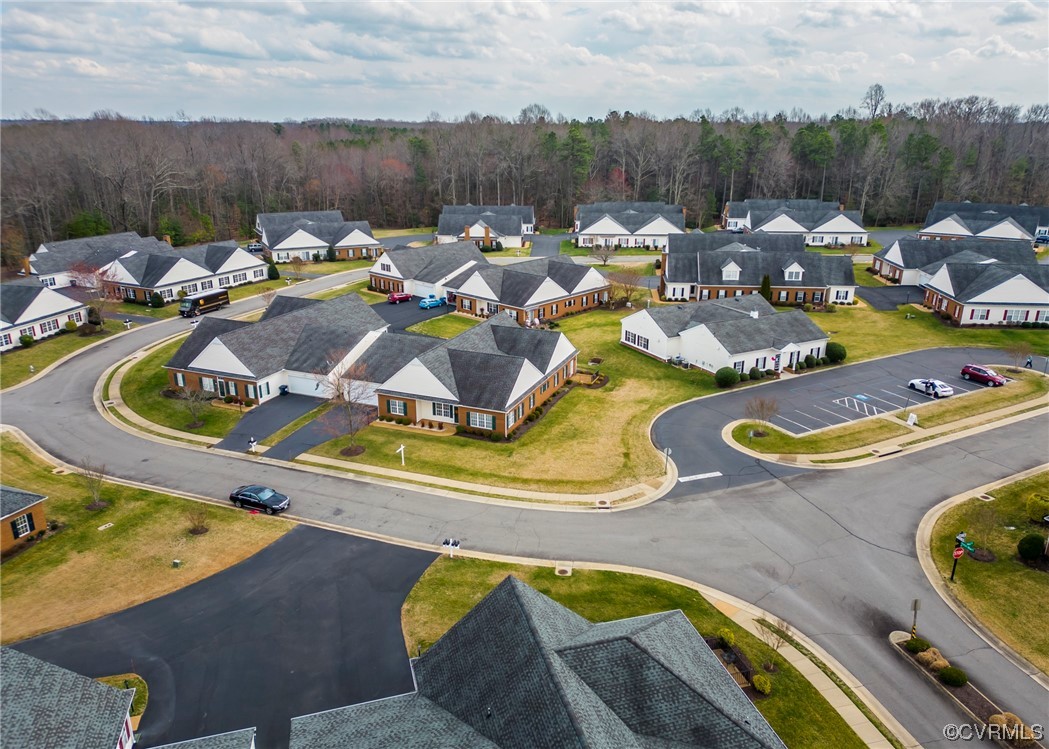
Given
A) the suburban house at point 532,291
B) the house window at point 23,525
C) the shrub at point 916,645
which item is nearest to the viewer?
the shrub at point 916,645

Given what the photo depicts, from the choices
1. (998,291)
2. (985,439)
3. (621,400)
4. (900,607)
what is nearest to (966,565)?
(900,607)

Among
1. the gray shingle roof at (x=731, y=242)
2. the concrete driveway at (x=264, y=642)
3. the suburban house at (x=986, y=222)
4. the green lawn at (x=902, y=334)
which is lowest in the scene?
the concrete driveway at (x=264, y=642)

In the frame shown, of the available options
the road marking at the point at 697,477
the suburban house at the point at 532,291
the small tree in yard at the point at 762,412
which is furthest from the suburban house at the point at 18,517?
the suburban house at the point at 532,291

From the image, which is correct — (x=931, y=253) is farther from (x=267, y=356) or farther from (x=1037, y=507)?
(x=267, y=356)

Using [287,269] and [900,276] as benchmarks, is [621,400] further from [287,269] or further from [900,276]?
[287,269]

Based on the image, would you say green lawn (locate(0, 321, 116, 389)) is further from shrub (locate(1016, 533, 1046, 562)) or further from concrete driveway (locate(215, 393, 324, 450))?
shrub (locate(1016, 533, 1046, 562))

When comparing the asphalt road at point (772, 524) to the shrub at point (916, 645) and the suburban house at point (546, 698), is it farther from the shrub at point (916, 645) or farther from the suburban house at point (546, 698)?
the suburban house at point (546, 698)

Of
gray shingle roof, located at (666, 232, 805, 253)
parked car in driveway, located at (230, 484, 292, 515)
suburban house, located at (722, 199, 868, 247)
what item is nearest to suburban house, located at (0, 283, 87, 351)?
parked car in driveway, located at (230, 484, 292, 515)
